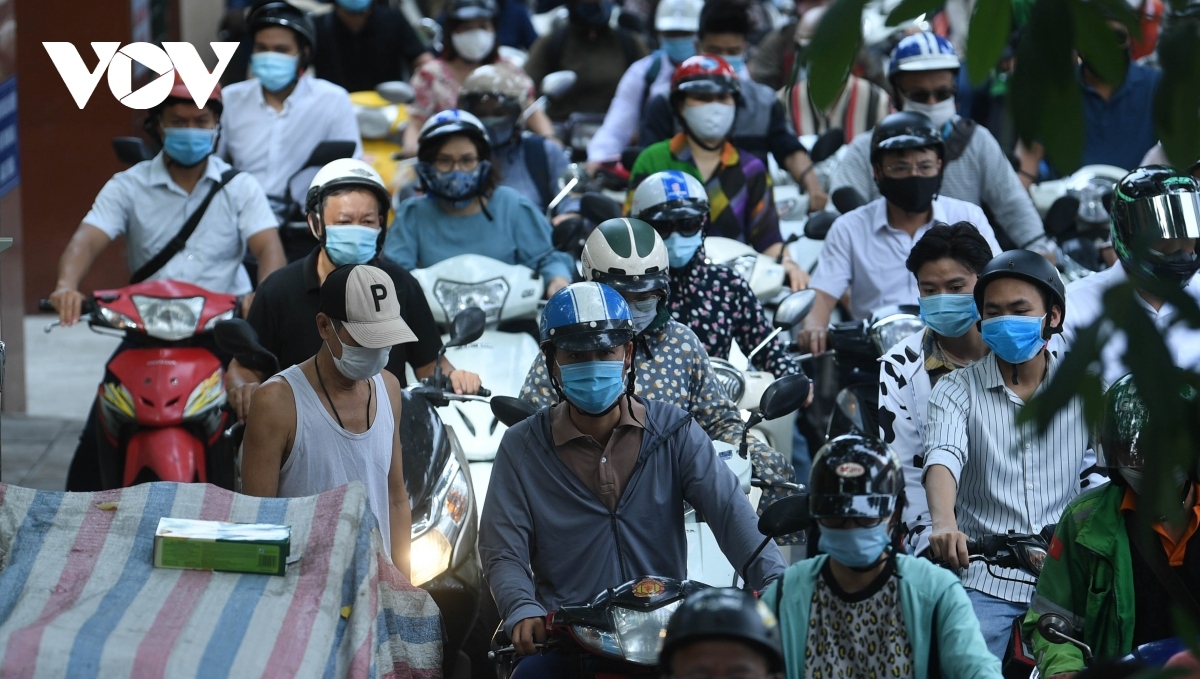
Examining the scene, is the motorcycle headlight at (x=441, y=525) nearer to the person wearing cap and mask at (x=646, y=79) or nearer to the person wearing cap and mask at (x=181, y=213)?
the person wearing cap and mask at (x=181, y=213)

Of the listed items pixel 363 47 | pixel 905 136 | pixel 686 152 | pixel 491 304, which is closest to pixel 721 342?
pixel 491 304

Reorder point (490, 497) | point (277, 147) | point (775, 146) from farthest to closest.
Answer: point (775, 146) → point (277, 147) → point (490, 497)

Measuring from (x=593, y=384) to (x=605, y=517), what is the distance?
378 mm

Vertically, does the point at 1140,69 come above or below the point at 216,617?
above

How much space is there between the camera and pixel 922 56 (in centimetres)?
859

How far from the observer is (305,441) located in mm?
4887

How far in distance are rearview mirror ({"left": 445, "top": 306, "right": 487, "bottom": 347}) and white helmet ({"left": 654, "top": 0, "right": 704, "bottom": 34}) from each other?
5226 millimetres

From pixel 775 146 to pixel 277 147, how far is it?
290cm

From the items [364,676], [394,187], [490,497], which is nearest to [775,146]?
[394,187]

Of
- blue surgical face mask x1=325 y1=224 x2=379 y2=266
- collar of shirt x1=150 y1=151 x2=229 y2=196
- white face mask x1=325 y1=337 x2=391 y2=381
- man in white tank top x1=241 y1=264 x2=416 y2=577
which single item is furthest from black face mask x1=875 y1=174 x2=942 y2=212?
white face mask x1=325 y1=337 x2=391 y2=381

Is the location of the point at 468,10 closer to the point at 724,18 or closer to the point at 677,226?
the point at 724,18

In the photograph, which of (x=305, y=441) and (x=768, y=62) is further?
(x=768, y=62)

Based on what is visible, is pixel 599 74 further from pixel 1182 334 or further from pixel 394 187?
pixel 1182 334

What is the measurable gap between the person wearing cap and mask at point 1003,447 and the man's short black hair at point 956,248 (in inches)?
20.3
